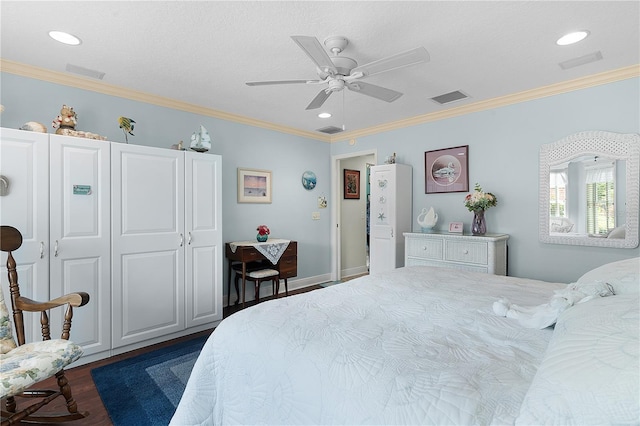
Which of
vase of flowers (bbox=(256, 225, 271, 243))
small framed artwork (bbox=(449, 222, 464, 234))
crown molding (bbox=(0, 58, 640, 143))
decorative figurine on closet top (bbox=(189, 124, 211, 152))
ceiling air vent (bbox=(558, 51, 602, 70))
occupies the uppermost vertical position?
ceiling air vent (bbox=(558, 51, 602, 70))

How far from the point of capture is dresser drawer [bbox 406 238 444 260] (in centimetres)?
372

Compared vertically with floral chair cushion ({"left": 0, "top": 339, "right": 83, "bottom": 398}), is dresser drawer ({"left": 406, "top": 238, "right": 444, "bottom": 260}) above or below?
above

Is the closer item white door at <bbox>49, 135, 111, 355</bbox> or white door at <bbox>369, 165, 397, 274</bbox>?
white door at <bbox>49, 135, 111, 355</bbox>

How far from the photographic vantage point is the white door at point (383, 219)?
14.0 feet

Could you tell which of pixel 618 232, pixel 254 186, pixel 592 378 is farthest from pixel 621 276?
pixel 254 186

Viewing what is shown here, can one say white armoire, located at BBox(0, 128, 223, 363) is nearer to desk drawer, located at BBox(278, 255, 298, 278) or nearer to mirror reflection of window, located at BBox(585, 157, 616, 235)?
desk drawer, located at BBox(278, 255, 298, 278)

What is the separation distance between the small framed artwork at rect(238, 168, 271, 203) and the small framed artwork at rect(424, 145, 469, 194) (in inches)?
85.9

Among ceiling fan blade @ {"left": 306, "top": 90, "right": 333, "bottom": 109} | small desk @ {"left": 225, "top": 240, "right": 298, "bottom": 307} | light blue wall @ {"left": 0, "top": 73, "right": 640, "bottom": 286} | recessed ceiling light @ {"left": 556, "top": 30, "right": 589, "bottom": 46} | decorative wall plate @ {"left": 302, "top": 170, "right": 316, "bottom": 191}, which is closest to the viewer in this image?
recessed ceiling light @ {"left": 556, "top": 30, "right": 589, "bottom": 46}

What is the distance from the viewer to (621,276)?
1414 mm

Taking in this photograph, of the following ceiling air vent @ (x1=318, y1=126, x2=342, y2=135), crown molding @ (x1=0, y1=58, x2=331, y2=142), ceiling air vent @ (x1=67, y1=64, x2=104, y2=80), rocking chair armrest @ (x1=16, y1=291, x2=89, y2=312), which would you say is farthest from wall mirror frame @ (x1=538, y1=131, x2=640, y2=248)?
ceiling air vent @ (x1=67, y1=64, x2=104, y2=80)

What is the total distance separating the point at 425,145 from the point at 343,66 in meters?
2.20

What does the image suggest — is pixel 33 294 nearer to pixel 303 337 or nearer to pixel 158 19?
pixel 158 19

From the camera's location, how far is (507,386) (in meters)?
0.90

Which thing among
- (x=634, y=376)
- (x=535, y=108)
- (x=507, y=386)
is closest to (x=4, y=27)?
(x=507, y=386)
